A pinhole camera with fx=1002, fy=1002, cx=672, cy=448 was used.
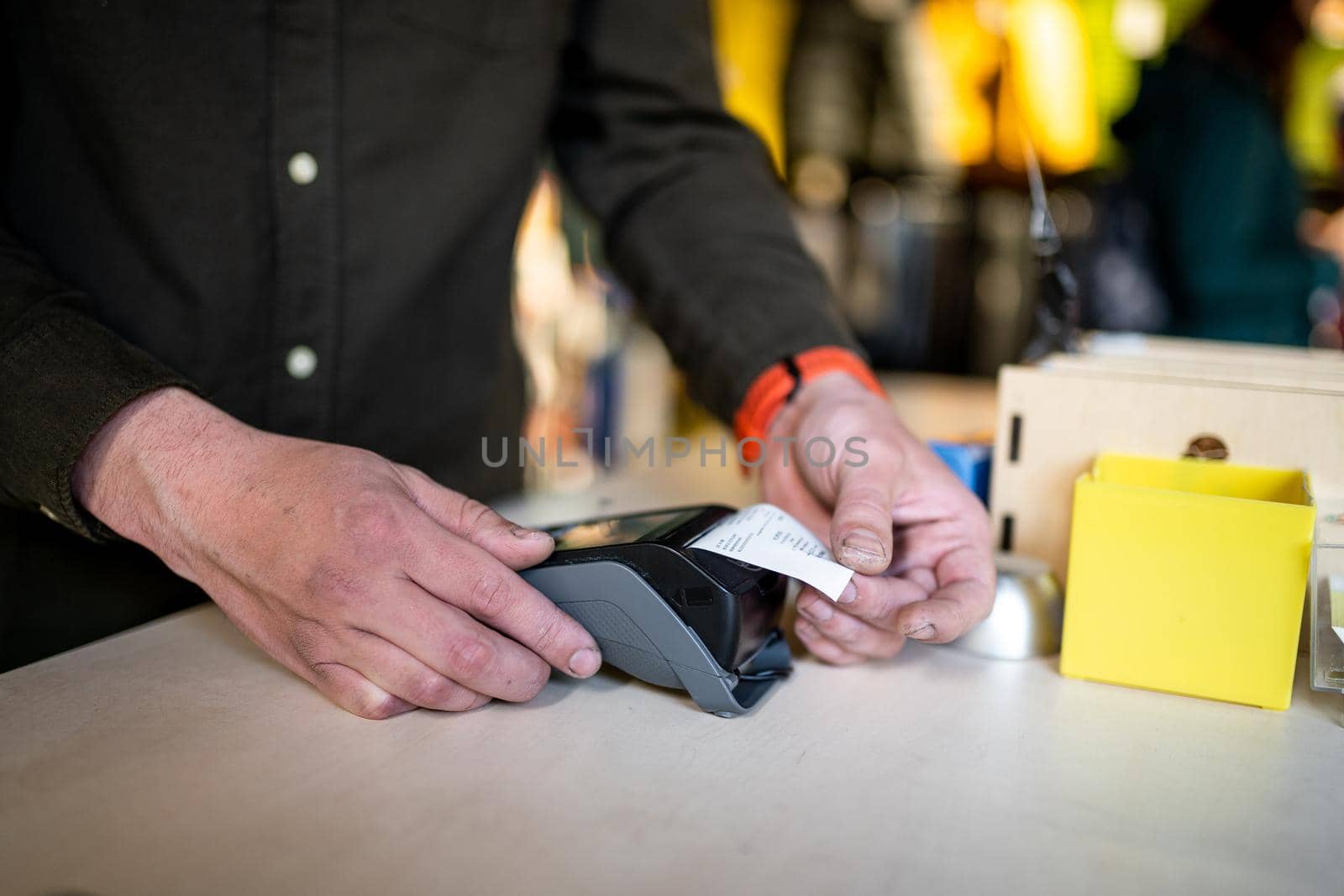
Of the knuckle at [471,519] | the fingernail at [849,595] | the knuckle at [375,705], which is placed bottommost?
the knuckle at [375,705]

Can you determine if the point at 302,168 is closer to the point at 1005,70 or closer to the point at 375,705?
the point at 375,705

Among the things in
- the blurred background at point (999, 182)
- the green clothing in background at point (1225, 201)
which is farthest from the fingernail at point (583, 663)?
the green clothing in background at point (1225, 201)

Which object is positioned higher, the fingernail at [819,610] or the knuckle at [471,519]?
the knuckle at [471,519]

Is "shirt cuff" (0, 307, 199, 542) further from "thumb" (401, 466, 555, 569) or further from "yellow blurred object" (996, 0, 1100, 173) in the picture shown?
"yellow blurred object" (996, 0, 1100, 173)

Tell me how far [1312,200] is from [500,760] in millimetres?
3960

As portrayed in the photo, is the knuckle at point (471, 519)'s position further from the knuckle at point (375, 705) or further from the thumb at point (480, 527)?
the knuckle at point (375, 705)

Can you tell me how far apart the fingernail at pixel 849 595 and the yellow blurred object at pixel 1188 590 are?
15cm

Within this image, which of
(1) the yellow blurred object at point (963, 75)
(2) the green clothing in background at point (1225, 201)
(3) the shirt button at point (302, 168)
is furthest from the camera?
(1) the yellow blurred object at point (963, 75)

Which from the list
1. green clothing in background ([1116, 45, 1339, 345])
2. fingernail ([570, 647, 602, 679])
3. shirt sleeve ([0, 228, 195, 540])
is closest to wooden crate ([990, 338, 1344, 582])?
fingernail ([570, 647, 602, 679])

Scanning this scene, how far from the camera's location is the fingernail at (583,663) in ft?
1.91

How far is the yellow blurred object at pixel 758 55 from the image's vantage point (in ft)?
9.70

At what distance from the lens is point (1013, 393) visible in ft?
2.59

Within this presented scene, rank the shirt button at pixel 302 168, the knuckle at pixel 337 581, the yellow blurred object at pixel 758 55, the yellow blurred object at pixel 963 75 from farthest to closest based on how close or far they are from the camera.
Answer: the yellow blurred object at pixel 963 75
the yellow blurred object at pixel 758 55
the shirt button at pixel 302 168
the knuckle at pixel 337 581

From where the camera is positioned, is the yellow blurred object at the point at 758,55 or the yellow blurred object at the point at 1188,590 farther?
the yellow blurred object at the point at 758,55
